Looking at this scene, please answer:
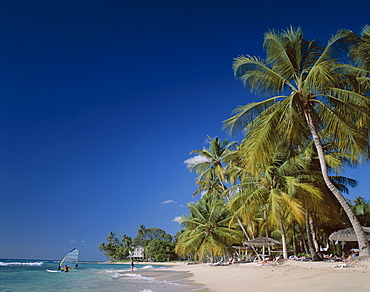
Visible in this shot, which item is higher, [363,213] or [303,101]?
[303,101]

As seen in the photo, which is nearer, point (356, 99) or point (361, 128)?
point (356, 99)

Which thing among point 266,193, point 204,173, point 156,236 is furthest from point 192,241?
point 156,236

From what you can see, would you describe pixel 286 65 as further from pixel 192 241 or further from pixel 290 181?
pixel 192 241

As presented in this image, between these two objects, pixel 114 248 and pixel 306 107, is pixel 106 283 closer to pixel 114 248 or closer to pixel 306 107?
pixel 306 107

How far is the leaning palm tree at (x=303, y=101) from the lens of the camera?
955 cm

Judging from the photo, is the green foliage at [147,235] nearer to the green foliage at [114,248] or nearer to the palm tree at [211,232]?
the green foliage at [114,248]

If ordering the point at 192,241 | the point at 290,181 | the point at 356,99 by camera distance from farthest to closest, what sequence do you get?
the point at 192,241, the point at 290,181, the point at 356,99

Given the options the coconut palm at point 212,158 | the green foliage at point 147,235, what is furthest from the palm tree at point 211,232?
the green foliage at point 147,235

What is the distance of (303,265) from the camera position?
11273mm

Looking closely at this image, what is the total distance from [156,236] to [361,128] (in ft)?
218

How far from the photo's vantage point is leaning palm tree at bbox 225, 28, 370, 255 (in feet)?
31.3

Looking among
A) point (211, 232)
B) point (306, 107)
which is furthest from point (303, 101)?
point (211, 232)

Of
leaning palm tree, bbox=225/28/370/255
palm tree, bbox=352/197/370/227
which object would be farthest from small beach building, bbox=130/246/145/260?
leaning palm tree, bbox=225/28/370/255

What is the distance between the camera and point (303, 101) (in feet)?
34.2
